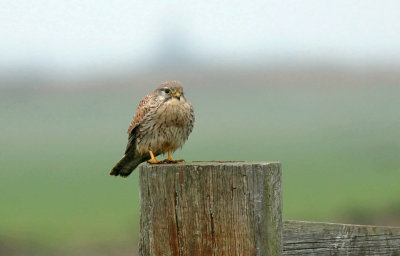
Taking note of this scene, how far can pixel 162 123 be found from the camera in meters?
5.67

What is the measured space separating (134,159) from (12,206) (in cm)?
1083

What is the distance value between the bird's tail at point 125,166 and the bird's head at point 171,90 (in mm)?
569

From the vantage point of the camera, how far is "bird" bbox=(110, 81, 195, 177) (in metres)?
5.61

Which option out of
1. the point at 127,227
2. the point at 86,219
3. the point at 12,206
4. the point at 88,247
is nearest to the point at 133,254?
the point at 88,247

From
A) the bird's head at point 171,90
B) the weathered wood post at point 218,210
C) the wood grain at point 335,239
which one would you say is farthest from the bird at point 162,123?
the weathered wood post at point 218,210

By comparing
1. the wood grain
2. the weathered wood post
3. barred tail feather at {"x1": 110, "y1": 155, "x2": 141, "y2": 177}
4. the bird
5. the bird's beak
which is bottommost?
the wood grain

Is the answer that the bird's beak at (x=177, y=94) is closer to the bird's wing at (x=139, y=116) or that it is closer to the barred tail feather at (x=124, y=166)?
the bird's wing at (x=139, y=116)

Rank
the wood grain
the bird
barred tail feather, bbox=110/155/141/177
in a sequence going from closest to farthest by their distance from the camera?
the wood grain, the bird, barred tail feather, bbox=110/155/141/177

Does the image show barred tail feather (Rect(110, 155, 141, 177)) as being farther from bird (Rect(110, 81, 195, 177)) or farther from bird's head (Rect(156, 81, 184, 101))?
bird's head (Rect(156, 81, 184, 101))

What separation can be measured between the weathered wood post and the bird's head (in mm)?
2531

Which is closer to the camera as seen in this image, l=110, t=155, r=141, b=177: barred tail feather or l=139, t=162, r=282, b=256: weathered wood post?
l=139, t=162, r=282, b=256: weathered wood post

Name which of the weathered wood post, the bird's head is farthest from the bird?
the weathered wood post

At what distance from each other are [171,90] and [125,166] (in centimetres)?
66

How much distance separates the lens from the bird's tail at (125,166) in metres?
5.75
